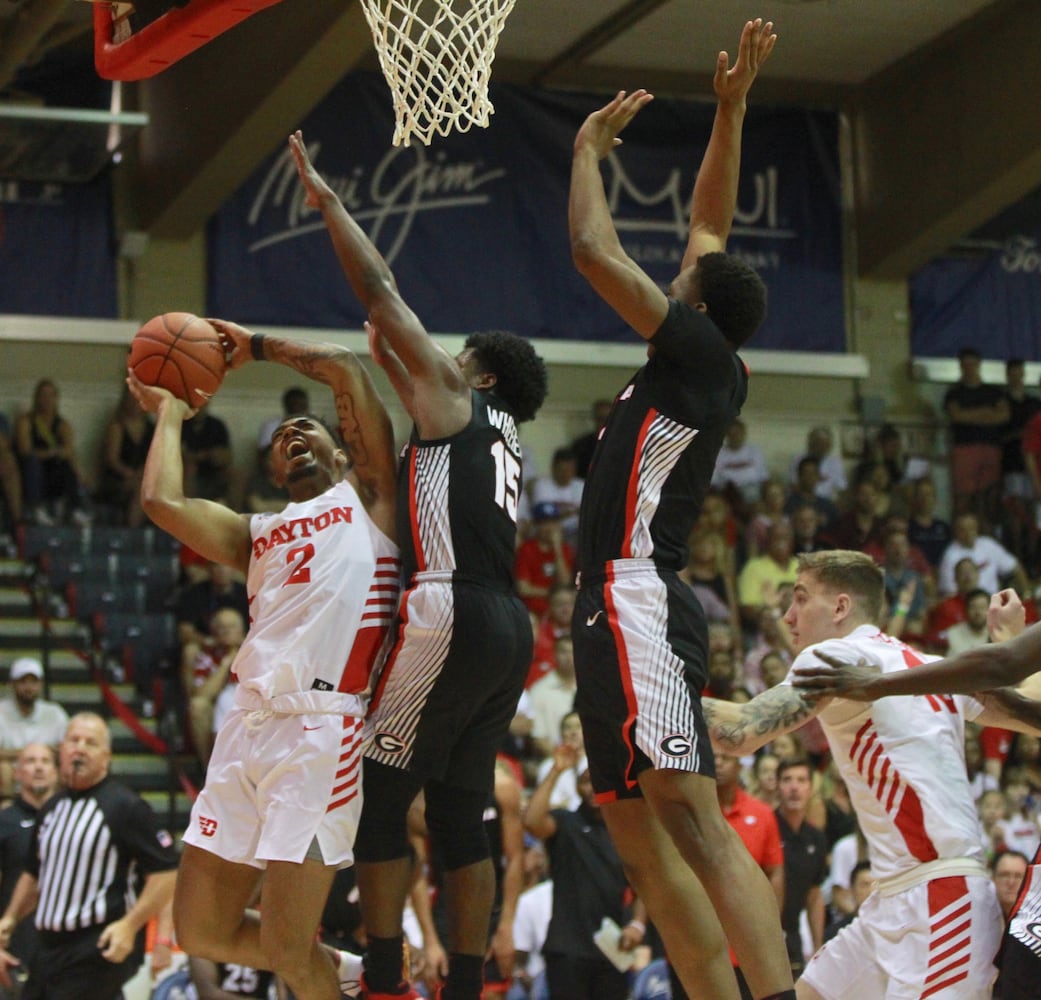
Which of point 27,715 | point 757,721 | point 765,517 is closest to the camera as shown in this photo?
point 757,721

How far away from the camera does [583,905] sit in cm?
911

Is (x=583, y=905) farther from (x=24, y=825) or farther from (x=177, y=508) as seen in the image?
(x=177, y=508)

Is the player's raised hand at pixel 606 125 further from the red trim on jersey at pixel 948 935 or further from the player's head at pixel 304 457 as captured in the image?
the red trim on jersey at pixel 948 935

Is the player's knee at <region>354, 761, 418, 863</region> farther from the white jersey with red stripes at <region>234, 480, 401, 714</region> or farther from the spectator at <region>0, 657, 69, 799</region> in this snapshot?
the spectator at <region>0, 657, 69, 799</region>

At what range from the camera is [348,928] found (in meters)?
8.67

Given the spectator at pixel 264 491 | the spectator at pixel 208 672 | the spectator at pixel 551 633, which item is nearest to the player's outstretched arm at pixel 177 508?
the spectator at pixel 208 672

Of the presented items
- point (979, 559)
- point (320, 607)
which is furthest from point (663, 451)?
point (979, 559)

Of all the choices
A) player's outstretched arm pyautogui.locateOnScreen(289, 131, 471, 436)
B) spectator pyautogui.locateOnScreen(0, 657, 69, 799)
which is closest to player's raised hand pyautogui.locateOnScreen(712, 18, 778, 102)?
player's outstretched arm pyautogui.locateOnScreen(289, 131, 471, 436)

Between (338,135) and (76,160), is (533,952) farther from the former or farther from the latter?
(338,135)

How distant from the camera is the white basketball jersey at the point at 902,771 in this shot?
210 inches

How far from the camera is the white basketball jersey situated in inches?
210

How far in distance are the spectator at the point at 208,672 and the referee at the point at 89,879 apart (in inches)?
155

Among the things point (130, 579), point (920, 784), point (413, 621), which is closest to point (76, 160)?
point (130, 579)

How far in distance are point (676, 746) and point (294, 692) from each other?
1.41m
